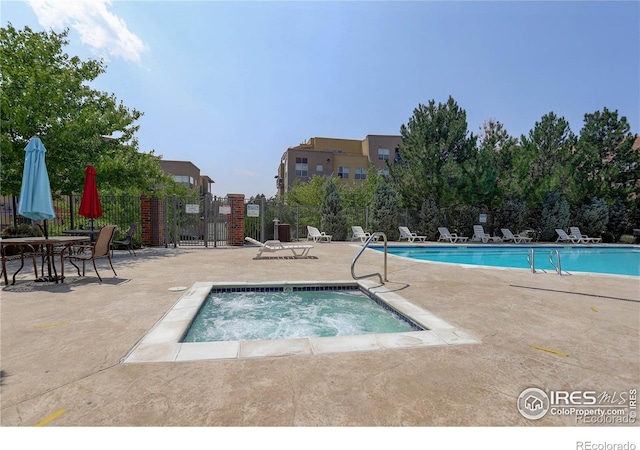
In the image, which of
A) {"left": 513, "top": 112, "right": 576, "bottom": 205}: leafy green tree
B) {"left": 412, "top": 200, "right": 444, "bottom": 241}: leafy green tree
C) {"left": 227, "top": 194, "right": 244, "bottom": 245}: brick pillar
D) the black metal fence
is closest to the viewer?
the black metal fence

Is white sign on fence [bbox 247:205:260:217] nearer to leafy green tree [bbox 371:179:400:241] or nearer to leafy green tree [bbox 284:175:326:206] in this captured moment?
leafy green tree [bbox 371:179:400:241]

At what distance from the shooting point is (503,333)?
372 cm

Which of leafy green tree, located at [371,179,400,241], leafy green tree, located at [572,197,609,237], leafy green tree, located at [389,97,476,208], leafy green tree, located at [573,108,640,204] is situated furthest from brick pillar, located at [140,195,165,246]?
leafy green tree, located at [572,197,609,237]

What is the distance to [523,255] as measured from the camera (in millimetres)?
14875

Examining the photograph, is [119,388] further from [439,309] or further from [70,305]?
[439,309]

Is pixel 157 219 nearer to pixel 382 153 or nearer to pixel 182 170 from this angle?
pixel 382 153

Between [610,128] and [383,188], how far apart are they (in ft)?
54.5

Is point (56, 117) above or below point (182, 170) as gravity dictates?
below

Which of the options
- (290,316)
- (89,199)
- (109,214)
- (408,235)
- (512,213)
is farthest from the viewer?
(512,213)

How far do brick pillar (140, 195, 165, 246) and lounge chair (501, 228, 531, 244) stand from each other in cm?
2009

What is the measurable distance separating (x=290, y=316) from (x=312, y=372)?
97.9 inches

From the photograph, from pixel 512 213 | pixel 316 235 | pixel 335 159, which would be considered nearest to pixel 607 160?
pixel 512 213

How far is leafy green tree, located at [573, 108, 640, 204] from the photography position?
20.9 meters

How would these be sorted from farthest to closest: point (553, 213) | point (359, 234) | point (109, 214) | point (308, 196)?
1. point (308, 196)
2. point (553, 213)
3. point (359, 234)
4. point (109, 214)
